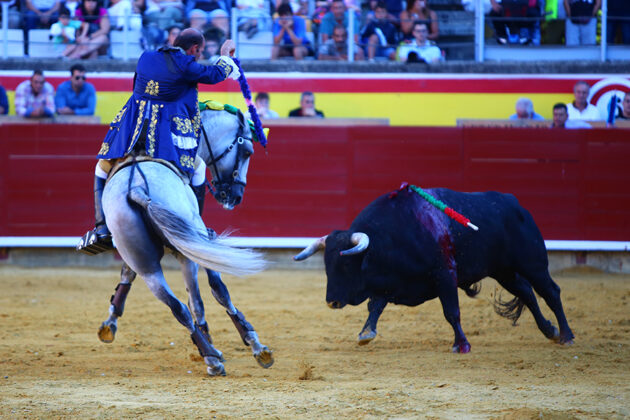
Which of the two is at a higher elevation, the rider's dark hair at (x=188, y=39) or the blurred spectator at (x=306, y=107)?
the rider's dark hair at (x=188, y=39)

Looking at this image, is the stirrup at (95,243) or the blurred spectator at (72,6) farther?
the blurred spectator at (72,6)

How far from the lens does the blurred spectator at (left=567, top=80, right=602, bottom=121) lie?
966 cm

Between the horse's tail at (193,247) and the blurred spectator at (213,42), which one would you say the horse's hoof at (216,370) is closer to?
the horse's tail at (193,247)

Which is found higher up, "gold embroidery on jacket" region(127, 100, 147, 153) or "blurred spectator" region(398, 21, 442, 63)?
"blurred spectator" region(398, 21, 442, 63)

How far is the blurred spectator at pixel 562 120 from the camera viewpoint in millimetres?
9359

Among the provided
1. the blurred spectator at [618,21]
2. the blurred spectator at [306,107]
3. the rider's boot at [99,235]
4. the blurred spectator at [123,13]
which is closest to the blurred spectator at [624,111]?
the blurred spectator at [618,21]

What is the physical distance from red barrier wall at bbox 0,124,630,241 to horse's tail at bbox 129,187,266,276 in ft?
17.3

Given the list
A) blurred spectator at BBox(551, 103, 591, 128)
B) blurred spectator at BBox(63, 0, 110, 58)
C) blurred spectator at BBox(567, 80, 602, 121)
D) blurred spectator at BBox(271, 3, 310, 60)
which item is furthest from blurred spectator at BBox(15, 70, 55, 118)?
blurred spectator at BBox(567, 80, 602, 121)

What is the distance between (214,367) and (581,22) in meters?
7.57

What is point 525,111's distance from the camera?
9.70 metres

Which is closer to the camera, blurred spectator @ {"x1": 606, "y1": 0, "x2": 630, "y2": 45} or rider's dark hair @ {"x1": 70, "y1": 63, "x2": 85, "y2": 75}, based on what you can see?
rider's dark hair @ {"x1": 70, "y1": 63, "x2": 85, "y2": 75}

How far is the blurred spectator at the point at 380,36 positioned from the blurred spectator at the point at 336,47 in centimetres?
19

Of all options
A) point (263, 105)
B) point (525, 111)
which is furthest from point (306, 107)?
point (525, 111)

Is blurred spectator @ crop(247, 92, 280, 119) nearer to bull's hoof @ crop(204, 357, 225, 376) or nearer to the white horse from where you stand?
the white horse
